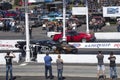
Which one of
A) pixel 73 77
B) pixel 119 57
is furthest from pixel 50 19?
pixel 73 77

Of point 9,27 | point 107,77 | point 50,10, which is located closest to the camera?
point 107,77

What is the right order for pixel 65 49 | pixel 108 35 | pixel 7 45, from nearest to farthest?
pixel 65 49, pixel 7 45, pixel 108 35

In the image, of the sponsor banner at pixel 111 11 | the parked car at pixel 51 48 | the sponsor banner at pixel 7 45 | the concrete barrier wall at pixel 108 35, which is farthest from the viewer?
the sponsor banner at pixel 111 11

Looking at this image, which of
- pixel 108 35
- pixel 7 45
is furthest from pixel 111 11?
pixel 7 45

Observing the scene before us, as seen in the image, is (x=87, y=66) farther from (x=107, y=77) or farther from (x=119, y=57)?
(x=107, y=77)

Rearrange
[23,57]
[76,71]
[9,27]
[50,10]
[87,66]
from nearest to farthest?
[76,71]
[87,66]
[23,57]
[9,27]
[50,10]

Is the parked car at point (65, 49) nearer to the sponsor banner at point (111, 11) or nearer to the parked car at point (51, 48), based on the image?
the parked car at point (51, 48)

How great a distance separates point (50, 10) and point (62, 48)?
5206 centimetres

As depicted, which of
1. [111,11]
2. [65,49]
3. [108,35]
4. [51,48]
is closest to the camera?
[51,48]

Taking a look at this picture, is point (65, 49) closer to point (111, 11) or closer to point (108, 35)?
point (108, 35)

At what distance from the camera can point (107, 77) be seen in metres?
27.4

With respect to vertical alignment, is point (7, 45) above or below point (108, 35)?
below

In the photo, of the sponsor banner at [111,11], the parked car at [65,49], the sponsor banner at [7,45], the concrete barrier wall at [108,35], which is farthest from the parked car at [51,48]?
the sponsor banner at [111,11]

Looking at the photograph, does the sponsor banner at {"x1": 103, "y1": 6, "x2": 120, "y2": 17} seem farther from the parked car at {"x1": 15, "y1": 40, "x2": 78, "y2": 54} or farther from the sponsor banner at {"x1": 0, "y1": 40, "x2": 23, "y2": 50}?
the parked car at {"x1": 15, "y1": 40, "x2": 78, "y2": 54}
